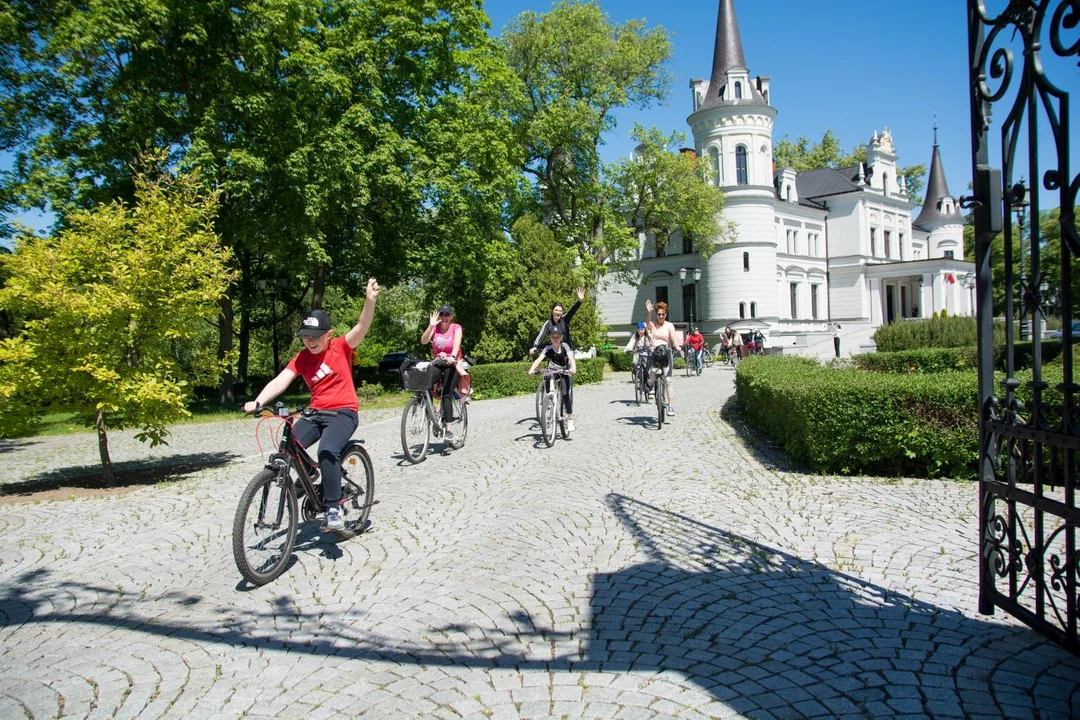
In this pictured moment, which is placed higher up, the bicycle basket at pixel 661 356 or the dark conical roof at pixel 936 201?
the dark conical roof at pixel 936 201

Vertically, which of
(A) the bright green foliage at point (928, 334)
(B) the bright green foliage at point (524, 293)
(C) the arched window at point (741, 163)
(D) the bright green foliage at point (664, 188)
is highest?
(C) the arched window at point (741, 163)

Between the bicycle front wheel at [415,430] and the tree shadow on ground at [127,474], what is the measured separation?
3286 mm

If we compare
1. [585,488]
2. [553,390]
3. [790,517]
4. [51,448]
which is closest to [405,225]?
[51,448]

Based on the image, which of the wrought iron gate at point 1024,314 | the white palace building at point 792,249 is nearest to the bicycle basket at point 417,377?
the wrought iron gate at point 1024,314

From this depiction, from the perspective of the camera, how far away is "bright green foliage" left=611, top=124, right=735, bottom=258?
3788cm

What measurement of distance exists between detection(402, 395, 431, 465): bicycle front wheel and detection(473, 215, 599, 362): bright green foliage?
15021 millimetres

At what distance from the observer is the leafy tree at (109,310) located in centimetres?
830

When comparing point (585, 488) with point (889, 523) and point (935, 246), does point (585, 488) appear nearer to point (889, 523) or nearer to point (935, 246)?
point (889, 523)

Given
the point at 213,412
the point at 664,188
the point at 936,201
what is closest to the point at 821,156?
the point at 936,201

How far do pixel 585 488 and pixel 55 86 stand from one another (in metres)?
21.5

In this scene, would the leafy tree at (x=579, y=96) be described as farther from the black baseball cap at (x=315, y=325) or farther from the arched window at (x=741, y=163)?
the black baseball cap at (x=315, y=325)

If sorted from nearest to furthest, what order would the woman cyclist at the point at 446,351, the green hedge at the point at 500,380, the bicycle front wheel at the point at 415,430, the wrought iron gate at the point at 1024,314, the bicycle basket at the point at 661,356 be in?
the wrought iron gate at the point at 1024,314 → the bicycle front wheel at the point at 415,430 → the woman cyclist at the point at 446,351 → the bicycle basket at the point at 661,356 → the green hedge at the point at 500,380

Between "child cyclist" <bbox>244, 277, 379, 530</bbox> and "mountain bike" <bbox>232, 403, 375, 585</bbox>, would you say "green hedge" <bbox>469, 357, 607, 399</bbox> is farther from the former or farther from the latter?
"mountain bike" <bbox>232, 403, 375, 585</bbox>

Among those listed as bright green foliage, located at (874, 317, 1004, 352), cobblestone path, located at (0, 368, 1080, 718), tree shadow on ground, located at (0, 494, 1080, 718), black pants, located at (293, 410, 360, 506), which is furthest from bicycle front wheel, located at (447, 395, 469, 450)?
bright green foliage, located at (874, 317, 1004, 352)
